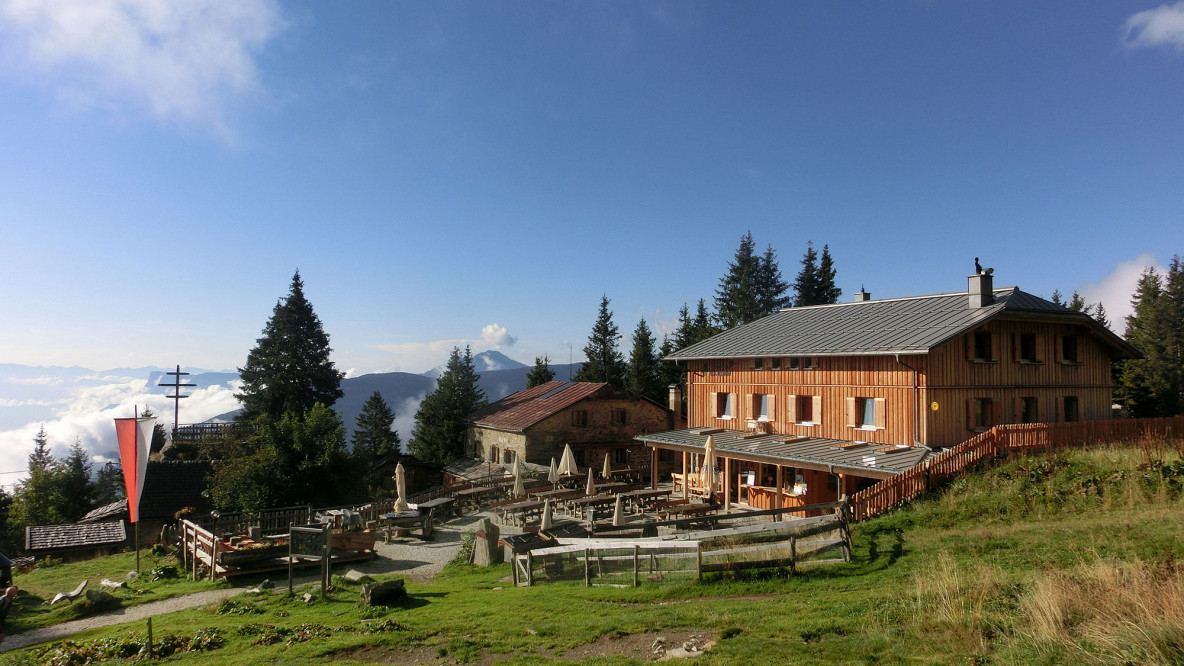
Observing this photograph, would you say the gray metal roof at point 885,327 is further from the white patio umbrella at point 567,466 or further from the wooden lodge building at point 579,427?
the wooden lodge building at point 579,427

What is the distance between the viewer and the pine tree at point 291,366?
44469 millimetres

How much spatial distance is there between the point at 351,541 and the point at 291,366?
30927 millimetres

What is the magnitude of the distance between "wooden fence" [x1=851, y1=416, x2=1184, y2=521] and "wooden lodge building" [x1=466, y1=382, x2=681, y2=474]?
19078mm

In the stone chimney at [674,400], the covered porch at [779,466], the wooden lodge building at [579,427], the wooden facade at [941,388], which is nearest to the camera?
the covered porch at [779,466]

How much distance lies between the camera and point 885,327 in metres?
22.9

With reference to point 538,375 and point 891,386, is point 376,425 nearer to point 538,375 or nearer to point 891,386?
point 538,375

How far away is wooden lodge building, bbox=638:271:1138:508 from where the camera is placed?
20078 millimetres

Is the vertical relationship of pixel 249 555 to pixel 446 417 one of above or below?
below

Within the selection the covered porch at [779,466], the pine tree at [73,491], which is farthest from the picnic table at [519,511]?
the pine tree at [73,491]

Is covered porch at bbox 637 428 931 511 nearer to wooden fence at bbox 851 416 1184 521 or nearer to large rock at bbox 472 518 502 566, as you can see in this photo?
wooden fence at bbox 851 416 1184 521

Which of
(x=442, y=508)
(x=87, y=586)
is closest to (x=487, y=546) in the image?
(x=442, y=508)

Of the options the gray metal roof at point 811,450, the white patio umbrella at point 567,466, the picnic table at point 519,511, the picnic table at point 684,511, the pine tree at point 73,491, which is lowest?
the pine tree at point 73,491

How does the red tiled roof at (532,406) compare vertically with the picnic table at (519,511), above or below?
above

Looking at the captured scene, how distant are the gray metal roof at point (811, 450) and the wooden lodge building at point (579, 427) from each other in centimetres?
862
